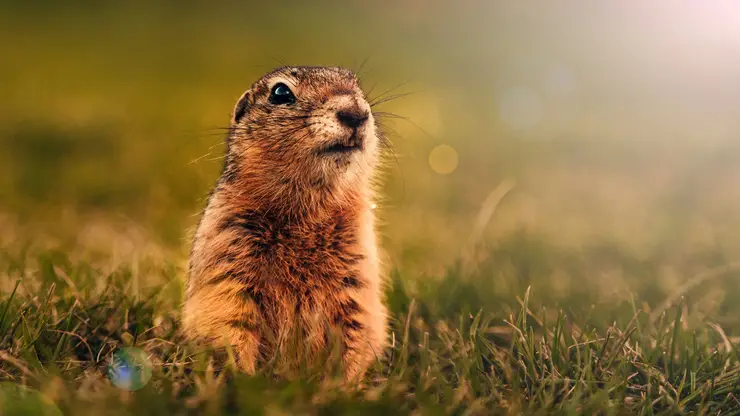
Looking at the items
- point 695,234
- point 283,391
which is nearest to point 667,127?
point 695,234

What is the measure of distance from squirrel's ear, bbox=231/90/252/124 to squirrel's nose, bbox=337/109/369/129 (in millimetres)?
892

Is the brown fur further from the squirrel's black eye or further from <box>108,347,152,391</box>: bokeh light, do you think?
<box>108,347,152,391</box>: bokeh light

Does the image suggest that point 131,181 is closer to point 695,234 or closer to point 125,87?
point 125,87

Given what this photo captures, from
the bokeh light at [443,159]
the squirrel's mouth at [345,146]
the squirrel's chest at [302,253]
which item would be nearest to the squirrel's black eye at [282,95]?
the squirrel's mouth at [345,146]

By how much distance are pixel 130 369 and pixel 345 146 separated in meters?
1.53

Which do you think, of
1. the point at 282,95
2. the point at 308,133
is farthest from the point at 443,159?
the point at 308,133

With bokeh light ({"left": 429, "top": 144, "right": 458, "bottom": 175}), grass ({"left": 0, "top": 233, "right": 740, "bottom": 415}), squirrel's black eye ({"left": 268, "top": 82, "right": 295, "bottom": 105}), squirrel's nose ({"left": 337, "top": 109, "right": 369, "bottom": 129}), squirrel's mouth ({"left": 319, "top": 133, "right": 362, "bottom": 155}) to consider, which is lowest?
grass ({"left": 0, "top": 233, "right": 740, "bottom": 415})

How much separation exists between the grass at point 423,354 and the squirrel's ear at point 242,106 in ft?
3.90

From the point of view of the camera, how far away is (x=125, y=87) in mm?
12250

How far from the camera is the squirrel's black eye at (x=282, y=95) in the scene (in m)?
4.22

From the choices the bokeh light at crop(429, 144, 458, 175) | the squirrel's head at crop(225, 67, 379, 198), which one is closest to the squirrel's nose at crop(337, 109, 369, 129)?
the squirrel's head at crop(225, 67, 379, 198)

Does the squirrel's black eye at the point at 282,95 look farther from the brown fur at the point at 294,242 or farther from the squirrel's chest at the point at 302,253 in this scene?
the squirrel's chest at the point at 302,253

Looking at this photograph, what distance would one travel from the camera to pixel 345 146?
12.7 ft

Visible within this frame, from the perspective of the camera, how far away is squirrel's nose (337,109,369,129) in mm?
3811
